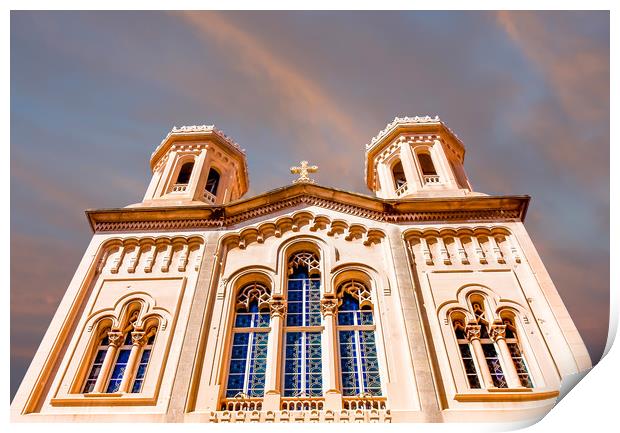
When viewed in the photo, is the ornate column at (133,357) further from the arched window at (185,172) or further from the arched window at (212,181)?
the arched window at (185,172)

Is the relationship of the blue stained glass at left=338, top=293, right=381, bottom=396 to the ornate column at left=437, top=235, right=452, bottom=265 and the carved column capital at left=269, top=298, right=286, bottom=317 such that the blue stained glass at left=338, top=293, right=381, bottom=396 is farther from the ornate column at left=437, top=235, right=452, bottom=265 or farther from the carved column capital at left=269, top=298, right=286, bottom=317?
the ornate column at left=437, top=235, right=452, bottom=265

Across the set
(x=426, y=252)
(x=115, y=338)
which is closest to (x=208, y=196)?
(x=115, y=338)

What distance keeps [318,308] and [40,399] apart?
675 cm

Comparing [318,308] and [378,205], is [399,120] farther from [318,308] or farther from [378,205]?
[318,308]

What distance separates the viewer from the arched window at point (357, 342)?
1152 centimetres

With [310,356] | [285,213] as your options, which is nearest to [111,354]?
[310,356]

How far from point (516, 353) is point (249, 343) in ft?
21.3

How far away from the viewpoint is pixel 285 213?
16094 millimetres

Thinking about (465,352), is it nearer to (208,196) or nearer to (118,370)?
(118,370)

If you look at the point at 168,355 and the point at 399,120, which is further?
the point at 399,120

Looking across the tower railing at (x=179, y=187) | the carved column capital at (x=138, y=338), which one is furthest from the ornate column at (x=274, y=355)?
the tower railing at (x=179, y=187)

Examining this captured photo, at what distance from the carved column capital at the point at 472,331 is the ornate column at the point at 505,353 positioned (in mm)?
392

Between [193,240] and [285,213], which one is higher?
[285,213]

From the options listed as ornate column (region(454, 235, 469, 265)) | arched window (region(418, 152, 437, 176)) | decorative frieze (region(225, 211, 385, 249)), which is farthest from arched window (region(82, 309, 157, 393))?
arched window (region(418, 152, 437, 176))
